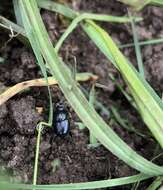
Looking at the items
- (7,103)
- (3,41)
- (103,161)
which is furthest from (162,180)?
(3,41)

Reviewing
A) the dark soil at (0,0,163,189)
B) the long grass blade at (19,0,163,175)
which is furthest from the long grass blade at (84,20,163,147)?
the dark soil at (0,0,163,189)

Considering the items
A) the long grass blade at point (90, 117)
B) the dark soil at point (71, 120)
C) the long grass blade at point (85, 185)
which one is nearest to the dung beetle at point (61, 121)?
the dark soil at point (71, 120)

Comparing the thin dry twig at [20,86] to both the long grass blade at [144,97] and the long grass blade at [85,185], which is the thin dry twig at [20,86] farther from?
the long grass blade at [85,185]

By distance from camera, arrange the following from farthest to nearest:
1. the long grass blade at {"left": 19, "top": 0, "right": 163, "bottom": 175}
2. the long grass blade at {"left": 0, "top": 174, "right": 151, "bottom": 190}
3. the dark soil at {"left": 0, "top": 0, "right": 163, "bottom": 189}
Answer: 1. the dark soil at {"left": 0, "top": 0, "right": 163, "bottom": 189}
2. the long grass blade at {"left": 19, "top": 0, "right": 163, "bottom": 175}
3. the long grass blade at {"left": 0, "top": 174, "right": 151, "bottom": 190}

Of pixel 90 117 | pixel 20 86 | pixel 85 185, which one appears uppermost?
pixel 20 86

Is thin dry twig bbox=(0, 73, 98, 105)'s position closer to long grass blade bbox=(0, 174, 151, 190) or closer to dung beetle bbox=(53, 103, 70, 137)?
dung beetle bbox=(53, 103, 70, 137)

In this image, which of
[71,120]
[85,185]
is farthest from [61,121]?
[85,185]

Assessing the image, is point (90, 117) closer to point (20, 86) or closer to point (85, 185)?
point (85, 185)
